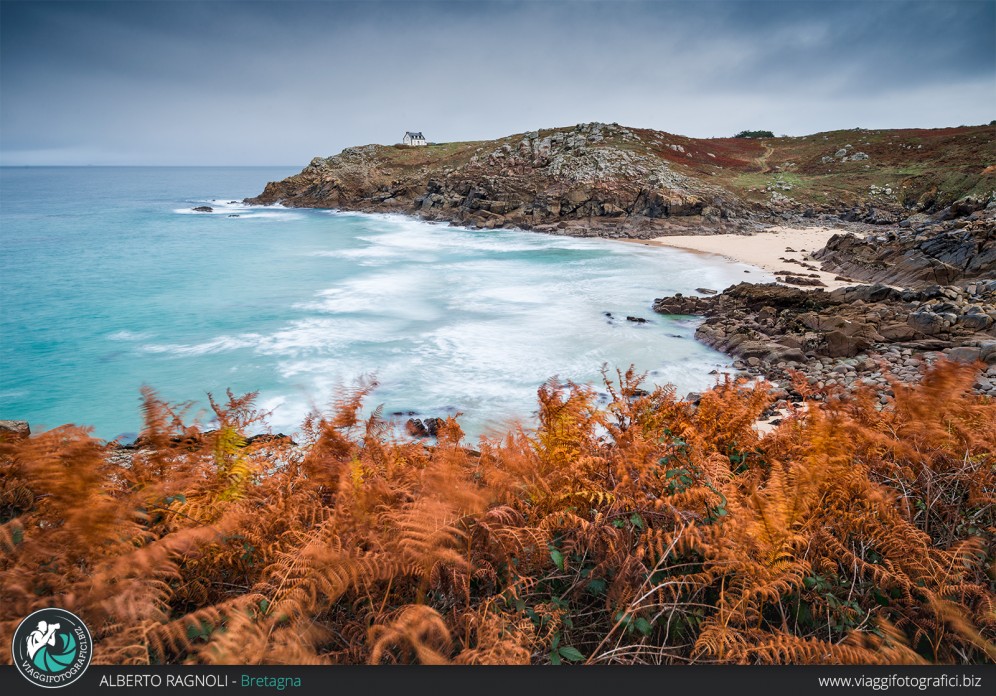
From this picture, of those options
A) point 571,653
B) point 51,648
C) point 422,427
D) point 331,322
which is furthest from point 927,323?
point 331,322

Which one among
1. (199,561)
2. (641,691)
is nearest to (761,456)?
(641,691)

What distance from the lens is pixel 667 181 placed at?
140 ft

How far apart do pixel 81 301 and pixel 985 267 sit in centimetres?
3692

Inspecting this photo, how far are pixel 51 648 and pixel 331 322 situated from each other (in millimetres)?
17023

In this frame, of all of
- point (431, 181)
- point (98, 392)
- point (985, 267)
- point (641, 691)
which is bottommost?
point (98, 392)

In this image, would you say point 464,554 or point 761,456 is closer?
point 464,554

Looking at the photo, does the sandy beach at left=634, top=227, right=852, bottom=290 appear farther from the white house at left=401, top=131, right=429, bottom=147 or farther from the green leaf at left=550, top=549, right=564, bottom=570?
the white house at left=401, top=131, right=429, bottom=147

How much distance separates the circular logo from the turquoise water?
457 centimetres

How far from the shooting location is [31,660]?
2115 millimetres

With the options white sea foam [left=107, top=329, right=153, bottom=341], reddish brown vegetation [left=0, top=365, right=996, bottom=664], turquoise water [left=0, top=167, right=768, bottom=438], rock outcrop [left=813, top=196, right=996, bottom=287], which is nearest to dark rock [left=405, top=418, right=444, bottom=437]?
turquoise water [left=0, top=167, right=768, bottom=438]

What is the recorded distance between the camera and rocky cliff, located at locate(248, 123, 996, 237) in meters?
38.0

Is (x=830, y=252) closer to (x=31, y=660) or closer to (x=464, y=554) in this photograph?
(x=464, y=554)

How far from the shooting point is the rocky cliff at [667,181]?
38.0 meters

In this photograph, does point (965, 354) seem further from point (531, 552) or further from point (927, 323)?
point (531, 552)
